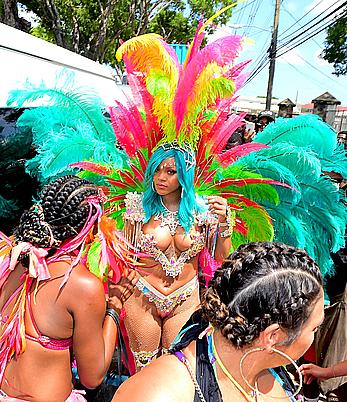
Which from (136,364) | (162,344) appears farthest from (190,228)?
(136,364)

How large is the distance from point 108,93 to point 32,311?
4412mm

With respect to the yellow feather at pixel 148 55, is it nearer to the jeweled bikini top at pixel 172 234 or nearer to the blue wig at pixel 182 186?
the blue wig at pixel 182 186

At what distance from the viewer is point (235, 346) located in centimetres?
119

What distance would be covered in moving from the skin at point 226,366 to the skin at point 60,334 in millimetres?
428

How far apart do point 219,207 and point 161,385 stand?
1463mm

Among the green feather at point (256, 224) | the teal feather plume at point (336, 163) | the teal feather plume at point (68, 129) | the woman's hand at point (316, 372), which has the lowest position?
the woman's hand at point (316, 372)

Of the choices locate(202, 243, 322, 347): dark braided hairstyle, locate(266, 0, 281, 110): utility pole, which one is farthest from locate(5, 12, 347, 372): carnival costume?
locate(266, 0, 281, 110): utility pole

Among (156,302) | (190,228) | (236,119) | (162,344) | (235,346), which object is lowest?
(162,344)

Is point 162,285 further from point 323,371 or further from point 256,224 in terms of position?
point 323,371

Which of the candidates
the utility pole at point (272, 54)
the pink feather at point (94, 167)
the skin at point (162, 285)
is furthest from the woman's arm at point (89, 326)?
the utility pole at point (272, 54)

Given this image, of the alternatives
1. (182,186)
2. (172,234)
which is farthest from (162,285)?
(182,186)

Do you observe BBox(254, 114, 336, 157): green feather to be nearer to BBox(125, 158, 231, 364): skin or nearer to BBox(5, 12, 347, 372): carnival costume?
BBox(5, 12, 347, 372): carnival costume

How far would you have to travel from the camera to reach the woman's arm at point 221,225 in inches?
97.7

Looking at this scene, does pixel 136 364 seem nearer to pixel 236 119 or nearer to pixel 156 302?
pixel 156 302
